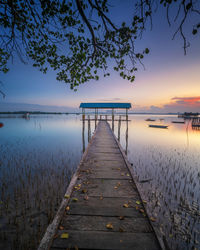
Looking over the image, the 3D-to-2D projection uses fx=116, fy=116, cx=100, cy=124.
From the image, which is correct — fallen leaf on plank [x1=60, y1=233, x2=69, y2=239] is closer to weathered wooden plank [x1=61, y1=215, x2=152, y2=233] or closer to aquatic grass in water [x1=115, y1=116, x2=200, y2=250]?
weathered wooden plank [x1=61, y1=215, x2=152, y2=233]

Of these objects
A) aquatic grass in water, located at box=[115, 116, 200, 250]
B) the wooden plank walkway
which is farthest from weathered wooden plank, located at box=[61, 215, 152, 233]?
aquatic grass in water, located at box=[115, 116, 200, 250]

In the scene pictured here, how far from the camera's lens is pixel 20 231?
3324mm

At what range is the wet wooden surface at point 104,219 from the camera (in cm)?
179

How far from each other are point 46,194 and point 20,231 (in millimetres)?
1624

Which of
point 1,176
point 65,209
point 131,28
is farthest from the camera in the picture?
point 1,176

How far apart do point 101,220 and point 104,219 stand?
65 millimetres

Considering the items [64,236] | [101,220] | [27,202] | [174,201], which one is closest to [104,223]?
[101,220]

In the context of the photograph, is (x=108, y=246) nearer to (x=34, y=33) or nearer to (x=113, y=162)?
(x=113, y=162)

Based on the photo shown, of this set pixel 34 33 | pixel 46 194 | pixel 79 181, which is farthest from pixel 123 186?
pixel 34 33

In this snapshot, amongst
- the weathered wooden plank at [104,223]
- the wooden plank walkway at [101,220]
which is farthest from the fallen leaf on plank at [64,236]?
the weathered wooden plank at [104,223]

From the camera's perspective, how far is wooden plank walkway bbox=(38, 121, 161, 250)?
178 cm

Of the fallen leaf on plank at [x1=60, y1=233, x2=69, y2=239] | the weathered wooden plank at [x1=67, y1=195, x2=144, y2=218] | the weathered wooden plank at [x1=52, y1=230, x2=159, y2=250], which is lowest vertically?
the weathered wooden plank at [x1=67, y1=195, x2=144, y2=218]

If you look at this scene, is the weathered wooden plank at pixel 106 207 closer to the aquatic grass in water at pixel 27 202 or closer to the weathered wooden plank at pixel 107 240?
the weathered wooden plank at pixel 107 240

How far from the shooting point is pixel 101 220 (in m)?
2.21
